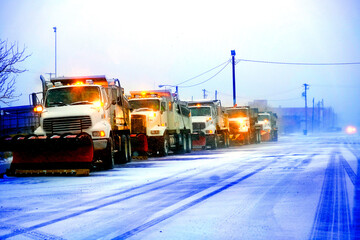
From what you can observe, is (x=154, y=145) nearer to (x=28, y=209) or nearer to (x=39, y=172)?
(x=39, y=172)

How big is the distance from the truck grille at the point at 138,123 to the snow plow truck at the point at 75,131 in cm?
342

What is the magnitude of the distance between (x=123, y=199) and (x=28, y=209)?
1.77m

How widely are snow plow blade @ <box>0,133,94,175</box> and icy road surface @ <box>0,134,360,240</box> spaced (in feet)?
2.12

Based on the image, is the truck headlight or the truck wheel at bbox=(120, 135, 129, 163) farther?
the truck wheel at bbox=(120, 135, 129, 163)

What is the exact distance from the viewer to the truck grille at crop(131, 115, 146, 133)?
2414 centimetres

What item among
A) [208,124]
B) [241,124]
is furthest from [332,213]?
[241,124]

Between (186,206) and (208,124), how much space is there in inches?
1013

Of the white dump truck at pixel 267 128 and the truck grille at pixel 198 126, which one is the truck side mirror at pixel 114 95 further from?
the white dump truck at pixel 267 128

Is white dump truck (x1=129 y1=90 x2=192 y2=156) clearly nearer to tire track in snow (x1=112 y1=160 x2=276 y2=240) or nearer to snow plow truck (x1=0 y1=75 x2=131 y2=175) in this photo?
snow plow truck (x1=0 y1=75 x2=131 y2=175)

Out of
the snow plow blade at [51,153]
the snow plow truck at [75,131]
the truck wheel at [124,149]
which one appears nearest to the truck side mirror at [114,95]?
the snow plow truck at [75,131]

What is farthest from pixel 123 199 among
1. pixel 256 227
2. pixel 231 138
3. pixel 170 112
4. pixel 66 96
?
pixel 231 138

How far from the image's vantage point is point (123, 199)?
10.0m

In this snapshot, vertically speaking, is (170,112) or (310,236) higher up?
(170,112)

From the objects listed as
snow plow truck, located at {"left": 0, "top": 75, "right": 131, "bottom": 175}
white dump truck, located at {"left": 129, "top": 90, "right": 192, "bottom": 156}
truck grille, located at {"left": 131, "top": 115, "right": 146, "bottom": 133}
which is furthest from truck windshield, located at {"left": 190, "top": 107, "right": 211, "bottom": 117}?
snow plow truck, located at {"left": 0, "top": 75, "right": 131, "bottom": 175}
